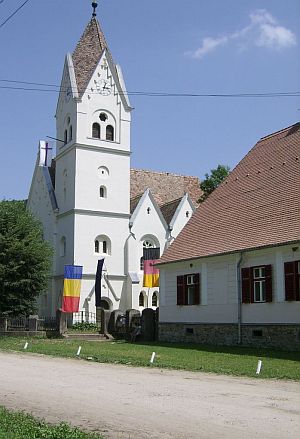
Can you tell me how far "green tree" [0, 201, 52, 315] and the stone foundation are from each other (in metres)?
10.6

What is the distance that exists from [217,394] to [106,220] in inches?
1438

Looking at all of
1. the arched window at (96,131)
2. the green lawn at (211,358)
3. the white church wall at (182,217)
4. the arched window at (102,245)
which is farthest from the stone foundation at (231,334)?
the arched window at (96,131)

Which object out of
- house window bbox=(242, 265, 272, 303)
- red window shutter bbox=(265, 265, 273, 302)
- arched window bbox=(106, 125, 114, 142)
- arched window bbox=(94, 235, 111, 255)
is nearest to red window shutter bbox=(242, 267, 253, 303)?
house window bbox=(242, 265, 272, 303)

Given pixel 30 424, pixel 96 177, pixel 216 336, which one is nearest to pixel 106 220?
pixel 96 177

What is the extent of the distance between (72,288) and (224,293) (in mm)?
16657

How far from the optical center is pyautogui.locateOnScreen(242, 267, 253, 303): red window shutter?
2592 cm

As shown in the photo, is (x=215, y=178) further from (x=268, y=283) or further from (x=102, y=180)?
(x=268, y=283)

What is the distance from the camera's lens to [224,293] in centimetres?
2772

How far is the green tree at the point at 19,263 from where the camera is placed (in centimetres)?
3797

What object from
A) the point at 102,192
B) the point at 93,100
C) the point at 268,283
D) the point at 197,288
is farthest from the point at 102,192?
the point at 268,283

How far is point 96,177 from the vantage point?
48.8 metres

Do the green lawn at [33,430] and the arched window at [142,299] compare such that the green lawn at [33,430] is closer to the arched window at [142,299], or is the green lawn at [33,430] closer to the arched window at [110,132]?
the arched window at [142,299]

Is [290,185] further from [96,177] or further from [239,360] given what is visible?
[96,177]

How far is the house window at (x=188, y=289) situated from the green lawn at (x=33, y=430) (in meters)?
20.8
